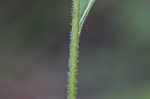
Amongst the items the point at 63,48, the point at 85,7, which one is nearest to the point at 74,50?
the point at 85,7

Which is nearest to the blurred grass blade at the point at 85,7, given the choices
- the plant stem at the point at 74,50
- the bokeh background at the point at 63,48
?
the plant stem at the point at 74,50

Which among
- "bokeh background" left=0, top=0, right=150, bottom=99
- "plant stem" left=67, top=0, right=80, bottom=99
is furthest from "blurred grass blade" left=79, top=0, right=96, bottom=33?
"bokeh background" left=0, top=0, right=150, bottom=99

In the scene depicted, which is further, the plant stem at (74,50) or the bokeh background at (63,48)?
the bokeh background at (63,48)

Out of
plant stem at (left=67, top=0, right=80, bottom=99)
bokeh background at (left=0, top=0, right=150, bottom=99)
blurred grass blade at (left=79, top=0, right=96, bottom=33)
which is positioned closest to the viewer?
plant stem at (left=67, top=0, right=80, bottom=99)

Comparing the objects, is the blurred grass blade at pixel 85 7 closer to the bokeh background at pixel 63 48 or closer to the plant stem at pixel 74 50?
the plant stem at pixel 74 50

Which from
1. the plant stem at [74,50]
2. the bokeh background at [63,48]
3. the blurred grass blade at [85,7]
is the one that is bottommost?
the plant stem at [74,50]

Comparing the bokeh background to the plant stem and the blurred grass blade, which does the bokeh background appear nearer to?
the blurred grass blade

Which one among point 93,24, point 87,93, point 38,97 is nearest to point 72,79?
point 87,93

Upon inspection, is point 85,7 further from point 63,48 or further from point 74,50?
point 63,48

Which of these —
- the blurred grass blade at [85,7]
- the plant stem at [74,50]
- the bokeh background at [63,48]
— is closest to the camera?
the plant stem at [74,50]
